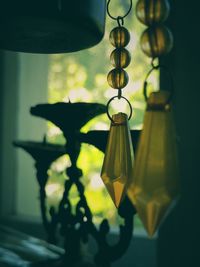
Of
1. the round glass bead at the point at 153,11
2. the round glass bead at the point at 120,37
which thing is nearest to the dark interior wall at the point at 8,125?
the round glass bead at the point at 120,37

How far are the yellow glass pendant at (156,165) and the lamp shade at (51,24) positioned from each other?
10.7 inches

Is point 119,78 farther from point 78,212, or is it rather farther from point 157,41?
point 78,212

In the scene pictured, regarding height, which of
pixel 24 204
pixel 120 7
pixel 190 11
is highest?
pixel 120 7

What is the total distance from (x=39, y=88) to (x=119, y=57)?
1387 mm

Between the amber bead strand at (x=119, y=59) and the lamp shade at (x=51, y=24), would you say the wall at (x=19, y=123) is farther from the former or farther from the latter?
the amber bead strand at (x=119, y=59)

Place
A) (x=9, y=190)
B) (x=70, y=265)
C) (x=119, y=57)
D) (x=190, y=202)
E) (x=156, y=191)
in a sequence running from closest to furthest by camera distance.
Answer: (x=156, y=191)
(x=119, y=57)
(x=70, y=265)
(x=190, y=202)
(x=9, y=190)

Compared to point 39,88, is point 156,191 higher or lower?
lower

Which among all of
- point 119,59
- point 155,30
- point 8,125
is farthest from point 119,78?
point 8,125

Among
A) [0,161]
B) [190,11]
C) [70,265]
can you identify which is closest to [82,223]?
[70,265]

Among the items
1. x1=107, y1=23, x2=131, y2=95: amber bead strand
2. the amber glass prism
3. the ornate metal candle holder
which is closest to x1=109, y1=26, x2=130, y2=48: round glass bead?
x1=107, y1=23, x2=131, y2=95: amber bead strand

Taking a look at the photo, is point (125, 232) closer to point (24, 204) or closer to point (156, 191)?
point (156, 191)

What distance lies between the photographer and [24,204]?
72.8 inches

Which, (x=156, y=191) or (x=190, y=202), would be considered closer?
(x=156, y=191)

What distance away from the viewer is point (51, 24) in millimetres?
601
